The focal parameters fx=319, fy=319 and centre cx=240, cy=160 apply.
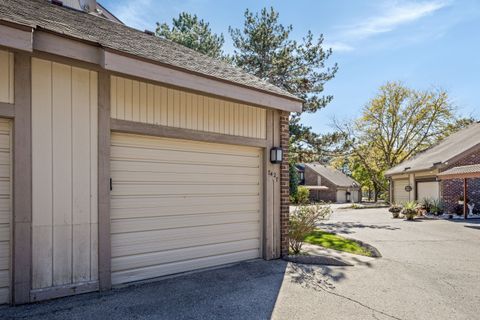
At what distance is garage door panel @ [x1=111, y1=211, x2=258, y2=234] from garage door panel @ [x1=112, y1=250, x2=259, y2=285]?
58 cm

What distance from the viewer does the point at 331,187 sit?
4288 centimetres

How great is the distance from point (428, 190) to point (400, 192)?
4327 mm

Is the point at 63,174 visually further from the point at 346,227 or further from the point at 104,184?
the point at 346,227

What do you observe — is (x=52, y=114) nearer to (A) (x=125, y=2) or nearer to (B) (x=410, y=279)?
(B) (x=410, y=279)

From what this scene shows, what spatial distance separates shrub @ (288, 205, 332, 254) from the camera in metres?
6.55

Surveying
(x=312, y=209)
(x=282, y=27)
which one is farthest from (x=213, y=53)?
(x=312, y=209)

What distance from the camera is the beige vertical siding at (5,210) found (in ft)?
12.0

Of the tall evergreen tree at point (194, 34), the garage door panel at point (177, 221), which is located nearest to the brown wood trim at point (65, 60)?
the garage door panel at point (177, 221)

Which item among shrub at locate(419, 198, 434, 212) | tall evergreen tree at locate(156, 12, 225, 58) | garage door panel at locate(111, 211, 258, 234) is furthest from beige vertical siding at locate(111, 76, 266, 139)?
shrub at locate(419, 198, 434, 212)

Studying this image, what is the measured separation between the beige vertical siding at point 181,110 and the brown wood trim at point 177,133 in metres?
0.07

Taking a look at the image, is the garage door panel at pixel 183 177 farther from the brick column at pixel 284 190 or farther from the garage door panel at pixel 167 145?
the brick column at pixel 284 190

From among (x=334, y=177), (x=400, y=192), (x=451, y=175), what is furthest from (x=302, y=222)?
(x=334, y=177)

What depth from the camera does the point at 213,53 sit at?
18656mm

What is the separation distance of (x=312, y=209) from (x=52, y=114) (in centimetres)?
515
